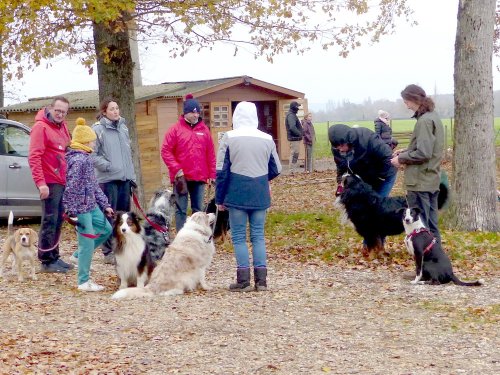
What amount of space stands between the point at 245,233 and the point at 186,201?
2628 mm

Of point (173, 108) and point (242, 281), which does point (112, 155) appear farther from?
point (173, 108)

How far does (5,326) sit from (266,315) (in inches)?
91.5

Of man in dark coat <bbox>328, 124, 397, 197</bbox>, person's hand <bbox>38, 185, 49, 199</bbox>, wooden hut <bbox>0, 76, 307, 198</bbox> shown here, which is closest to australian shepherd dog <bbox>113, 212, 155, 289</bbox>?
person's hand <bbox>38, 185, 49, 199</bbox>

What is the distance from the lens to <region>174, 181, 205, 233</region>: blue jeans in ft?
37.0

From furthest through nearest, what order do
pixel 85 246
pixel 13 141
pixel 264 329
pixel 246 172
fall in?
1. pixel 13 141
2. pixel 85 246
3. pixel 246 172
4. pixel 264 329

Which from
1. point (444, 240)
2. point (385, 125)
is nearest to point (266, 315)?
point (444, 240)

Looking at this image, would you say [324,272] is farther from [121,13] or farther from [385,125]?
[385,125]

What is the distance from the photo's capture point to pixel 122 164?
1049 cm

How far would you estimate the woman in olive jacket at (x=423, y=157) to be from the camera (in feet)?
31.3

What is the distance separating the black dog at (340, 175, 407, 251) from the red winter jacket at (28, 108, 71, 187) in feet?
11.3

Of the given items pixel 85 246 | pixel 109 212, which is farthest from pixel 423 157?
pixel 85 246

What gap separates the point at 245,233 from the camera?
29.1 feet

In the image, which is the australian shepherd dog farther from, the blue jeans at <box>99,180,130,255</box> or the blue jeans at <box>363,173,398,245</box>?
the blue jeans at <box>363,173,398,245</box>

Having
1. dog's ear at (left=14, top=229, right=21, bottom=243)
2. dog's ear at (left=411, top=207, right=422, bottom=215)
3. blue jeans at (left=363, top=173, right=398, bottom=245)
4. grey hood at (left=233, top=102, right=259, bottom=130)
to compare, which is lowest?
dog's ear at (left=14, top=229, right=21, bottom=243)
